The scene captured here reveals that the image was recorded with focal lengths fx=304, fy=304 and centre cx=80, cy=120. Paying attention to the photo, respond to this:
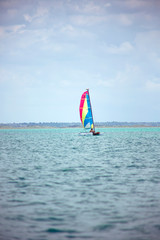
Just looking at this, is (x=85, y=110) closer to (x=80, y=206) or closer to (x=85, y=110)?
(x=85, y=110)

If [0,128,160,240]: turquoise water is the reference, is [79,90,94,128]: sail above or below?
above

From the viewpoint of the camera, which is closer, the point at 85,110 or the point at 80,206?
the point at 80,206

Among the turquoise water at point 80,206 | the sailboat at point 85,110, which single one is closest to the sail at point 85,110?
the sailboat at point 85,110

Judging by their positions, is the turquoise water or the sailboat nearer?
the turquoise water

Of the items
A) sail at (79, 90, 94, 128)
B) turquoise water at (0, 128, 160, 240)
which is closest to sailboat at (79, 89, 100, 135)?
sail at (79, 90, 94, 128)

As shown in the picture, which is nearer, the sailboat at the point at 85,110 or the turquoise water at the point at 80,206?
the turquoise water at the point at 80,206

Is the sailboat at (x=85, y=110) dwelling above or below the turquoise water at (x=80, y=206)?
above

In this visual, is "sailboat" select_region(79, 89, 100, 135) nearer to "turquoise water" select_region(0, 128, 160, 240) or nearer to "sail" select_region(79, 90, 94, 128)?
"sail" select_region(79, 90, 94, 128)

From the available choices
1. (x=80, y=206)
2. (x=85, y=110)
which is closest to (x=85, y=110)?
(x=85, y=110)

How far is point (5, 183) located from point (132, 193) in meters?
7.53

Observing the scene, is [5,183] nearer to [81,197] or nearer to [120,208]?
[81,197]

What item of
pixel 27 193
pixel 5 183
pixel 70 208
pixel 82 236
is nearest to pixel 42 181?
pixel 5 183

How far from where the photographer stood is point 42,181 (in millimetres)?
18422

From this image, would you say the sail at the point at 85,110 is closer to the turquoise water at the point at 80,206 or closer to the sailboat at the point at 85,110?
the sailboat at the point at 85,110
